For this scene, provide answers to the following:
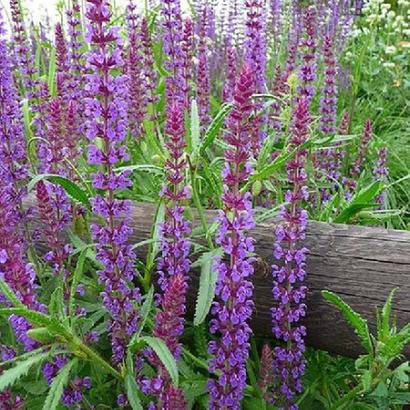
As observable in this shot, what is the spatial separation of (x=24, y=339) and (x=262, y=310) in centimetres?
98

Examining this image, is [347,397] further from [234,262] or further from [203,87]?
[203,87]

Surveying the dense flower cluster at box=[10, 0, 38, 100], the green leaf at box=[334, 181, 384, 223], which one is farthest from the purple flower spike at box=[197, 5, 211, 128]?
the green leaf at box=[334, 181, 384, 223]

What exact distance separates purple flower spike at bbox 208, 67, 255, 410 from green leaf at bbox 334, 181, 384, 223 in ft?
2.75

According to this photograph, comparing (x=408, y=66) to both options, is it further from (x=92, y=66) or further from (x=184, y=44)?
(x=92, y=66)

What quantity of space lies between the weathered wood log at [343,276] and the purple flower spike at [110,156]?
1.89 feet

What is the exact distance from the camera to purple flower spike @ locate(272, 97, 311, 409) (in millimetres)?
2124

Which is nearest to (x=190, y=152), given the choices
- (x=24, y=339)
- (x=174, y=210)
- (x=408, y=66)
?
(x=174, y=210)

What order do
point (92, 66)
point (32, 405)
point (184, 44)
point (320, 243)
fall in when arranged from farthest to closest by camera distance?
point (184, 44), point (320, 243), point (32, 405), point (92, 66)

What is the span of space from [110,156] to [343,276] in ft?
3.42

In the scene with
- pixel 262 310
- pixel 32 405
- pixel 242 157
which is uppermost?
pixel 242 157

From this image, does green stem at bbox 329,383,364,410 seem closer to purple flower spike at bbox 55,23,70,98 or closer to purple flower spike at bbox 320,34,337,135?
purple flower spike at bbox 55,23,70,98

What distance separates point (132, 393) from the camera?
192 centimetres

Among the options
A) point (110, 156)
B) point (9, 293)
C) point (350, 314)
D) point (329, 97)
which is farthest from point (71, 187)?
point (329, 97)

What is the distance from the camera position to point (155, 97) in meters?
3.80
